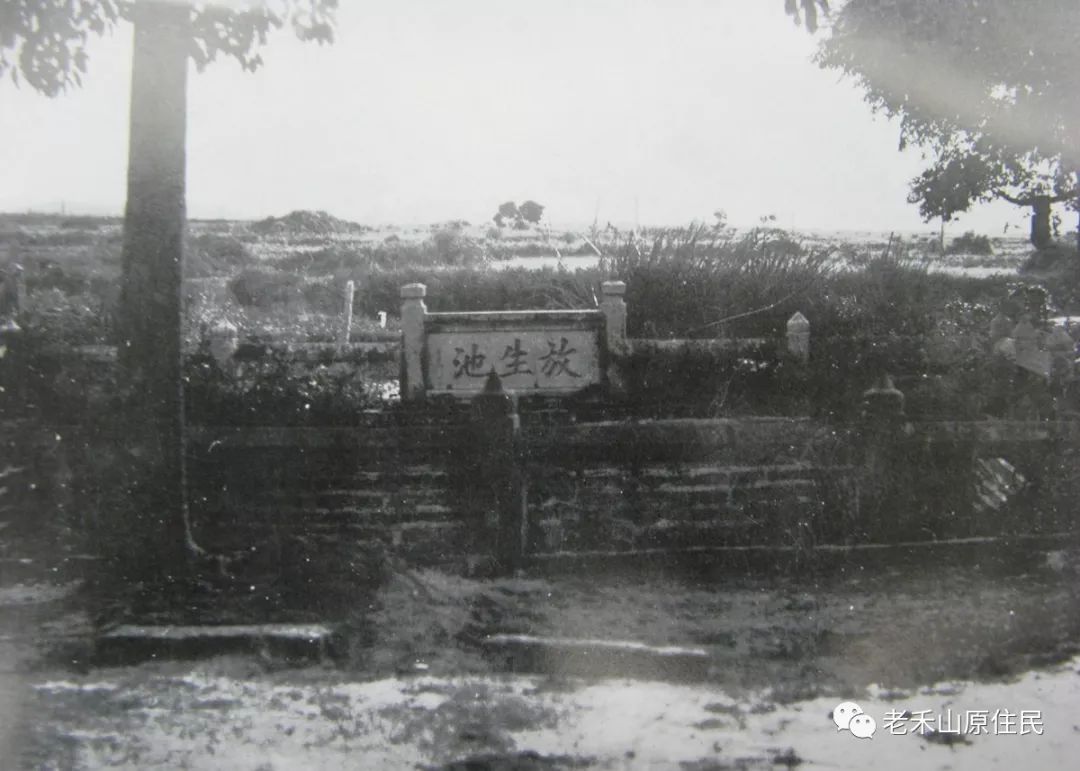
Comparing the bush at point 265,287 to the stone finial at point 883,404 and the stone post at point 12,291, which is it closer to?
the stone post at point 12,291

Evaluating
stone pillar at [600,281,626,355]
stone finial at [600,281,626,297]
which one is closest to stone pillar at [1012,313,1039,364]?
stone pillar at [600,281,626,355]

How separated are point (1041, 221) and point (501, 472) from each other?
17133mm

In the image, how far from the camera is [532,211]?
2323 centimetres

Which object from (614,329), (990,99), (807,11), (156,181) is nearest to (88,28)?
(156,181)

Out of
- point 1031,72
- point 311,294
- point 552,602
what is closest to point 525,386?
point 552,602

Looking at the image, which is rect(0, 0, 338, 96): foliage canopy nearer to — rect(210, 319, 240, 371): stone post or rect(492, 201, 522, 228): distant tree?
rect(210, 319, 240, 371): stone post

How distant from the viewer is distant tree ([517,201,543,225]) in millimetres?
22453

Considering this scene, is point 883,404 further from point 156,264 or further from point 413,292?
point 413,292

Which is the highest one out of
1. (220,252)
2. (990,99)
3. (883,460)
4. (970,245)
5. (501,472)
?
(990,99)

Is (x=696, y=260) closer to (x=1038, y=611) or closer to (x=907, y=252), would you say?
(x=907, y=252)

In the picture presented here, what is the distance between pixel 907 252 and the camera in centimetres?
1495

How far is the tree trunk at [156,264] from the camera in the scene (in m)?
5.41

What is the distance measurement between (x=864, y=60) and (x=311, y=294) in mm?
16519

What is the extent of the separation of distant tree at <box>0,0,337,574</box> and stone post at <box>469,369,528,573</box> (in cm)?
177
